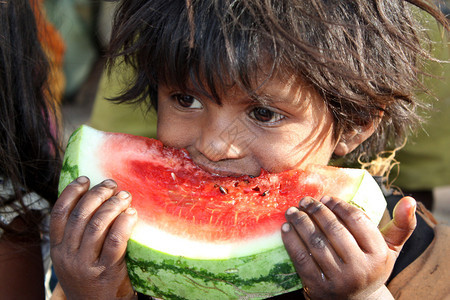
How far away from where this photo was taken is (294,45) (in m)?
1.34

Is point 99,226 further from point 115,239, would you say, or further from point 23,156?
point 23,156

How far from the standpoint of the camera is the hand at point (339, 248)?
1223 millimetres

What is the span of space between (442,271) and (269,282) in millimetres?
703

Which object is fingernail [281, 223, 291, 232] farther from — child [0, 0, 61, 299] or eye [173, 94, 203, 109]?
child [0, 0, 61, 299]

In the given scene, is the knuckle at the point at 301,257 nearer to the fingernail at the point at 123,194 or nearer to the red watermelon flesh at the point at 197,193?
the red watermelon flesh at the point at 197,193

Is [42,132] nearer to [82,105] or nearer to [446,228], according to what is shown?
[446,228]

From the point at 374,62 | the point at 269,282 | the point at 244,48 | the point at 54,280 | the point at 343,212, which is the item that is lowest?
the point at 54,280

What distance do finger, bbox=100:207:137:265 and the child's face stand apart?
1.04 feet

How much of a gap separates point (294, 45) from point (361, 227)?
501 mm

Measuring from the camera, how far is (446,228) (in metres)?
1.76

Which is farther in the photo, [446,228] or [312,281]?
[446,228]

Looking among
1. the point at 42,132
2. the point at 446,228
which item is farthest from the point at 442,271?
the point at 42,132

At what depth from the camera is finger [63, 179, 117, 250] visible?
1.29 metres

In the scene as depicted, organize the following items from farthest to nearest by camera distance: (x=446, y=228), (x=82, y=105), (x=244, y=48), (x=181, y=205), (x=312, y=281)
Answer: (x=82, y=105)
(x=446, y=228)
(x=181, y=205)
(x=244, y=48)
(x=312, y=281)
